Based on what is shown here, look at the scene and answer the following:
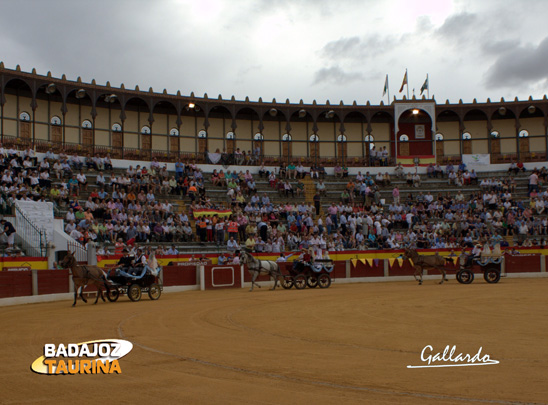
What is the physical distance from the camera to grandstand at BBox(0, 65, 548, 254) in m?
29.8

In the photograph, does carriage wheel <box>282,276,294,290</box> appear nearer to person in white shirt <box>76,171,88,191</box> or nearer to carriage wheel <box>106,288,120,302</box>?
carriage wheel <box>106,288,120,302</box>

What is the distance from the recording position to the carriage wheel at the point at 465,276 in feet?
83.8

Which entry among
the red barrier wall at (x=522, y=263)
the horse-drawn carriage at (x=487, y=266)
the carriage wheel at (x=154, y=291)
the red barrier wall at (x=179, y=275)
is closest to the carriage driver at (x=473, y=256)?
the horse-drawn carriage at (x=487, y=266)

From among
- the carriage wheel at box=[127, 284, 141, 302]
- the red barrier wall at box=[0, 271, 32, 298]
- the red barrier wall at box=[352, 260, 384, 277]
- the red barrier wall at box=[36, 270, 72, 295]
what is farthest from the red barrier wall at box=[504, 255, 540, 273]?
the red barrier wall at box=[0, 271, 32, 298]

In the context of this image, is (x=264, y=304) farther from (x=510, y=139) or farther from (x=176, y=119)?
(x=510, y=139)

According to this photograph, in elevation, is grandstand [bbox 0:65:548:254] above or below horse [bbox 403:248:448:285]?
above

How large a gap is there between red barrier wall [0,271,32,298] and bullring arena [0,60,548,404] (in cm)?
4

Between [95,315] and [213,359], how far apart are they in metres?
6.90

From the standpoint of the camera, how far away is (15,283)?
19.2 metres

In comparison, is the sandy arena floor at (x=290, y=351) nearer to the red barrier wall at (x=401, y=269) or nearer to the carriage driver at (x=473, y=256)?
the carriage driver at (x=473, y=256)

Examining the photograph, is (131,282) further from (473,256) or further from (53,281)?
(473,256)

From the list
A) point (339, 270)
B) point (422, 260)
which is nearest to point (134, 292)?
point (422, 260)

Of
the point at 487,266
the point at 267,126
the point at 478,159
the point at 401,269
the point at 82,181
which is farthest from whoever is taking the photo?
the point at 267,126

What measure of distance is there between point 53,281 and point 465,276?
53.2 ft
